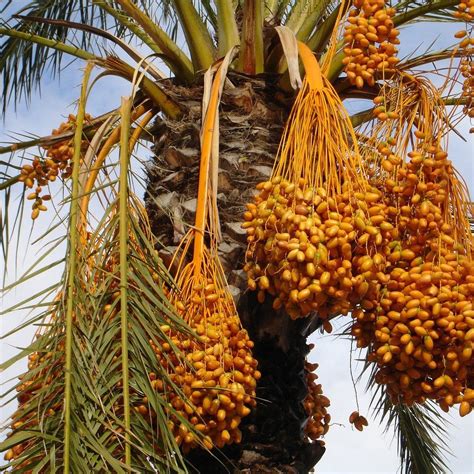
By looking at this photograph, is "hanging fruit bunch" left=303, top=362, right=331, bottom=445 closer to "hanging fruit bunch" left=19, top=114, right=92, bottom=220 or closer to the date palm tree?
the date palm tree

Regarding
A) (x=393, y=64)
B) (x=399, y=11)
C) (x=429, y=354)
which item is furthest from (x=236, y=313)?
(x=399, y=11)

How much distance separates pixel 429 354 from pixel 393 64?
113cm

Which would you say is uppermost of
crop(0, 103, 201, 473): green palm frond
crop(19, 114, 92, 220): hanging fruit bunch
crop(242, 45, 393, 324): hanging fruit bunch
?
crop(19, 114, 92, 220): hanging fruit bunch

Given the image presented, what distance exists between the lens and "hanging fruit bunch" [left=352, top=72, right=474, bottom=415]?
322cm

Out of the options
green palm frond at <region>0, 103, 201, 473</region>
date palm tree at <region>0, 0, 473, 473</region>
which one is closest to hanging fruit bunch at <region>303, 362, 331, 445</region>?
date palm tree at <region>0, 0, 473, 473</region>

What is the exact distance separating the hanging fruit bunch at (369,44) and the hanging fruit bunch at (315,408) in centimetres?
122

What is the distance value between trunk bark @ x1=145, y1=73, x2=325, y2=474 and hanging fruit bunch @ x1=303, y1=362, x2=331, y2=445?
15 centimetres

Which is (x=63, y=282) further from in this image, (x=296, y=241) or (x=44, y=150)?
(x=44, y=150)

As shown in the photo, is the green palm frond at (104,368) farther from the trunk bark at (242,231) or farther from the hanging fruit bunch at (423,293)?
the hanging fruit bunch at (423,293)

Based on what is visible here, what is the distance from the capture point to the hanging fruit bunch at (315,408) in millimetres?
4215

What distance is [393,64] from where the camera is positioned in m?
3.77

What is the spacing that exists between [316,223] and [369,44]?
0.90 m

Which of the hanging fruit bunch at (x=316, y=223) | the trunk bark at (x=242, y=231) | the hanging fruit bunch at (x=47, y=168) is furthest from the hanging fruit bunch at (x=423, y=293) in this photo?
the hanging fruit bunch at (x=47, y=168)

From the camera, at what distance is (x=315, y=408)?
4.27 m
